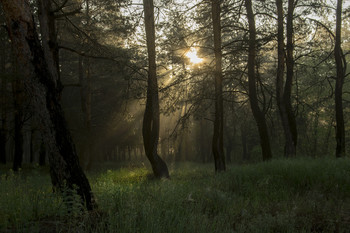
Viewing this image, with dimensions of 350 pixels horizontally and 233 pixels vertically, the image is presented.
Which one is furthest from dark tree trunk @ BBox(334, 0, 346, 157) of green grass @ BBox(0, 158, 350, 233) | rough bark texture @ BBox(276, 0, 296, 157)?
green grass @ BBox(0, 158, 350, 233)

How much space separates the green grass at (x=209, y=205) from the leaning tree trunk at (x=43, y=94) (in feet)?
1.45

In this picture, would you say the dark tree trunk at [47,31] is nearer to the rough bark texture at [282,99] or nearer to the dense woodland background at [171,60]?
the dense woodland background at [171,60]

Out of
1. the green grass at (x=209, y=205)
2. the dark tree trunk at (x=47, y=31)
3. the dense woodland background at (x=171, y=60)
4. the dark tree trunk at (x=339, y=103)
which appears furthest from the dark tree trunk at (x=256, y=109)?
the dark tree trunk at (x=47, y=31)

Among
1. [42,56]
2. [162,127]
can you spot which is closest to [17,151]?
[42,56]

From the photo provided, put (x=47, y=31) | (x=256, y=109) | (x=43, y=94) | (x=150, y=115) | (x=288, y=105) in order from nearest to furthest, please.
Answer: (x=43, y=94)
(x=47, y=31)
(x=150, y=115)
(x=288, y=105)
(x=256, y=109)

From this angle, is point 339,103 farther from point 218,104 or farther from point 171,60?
point 171,60

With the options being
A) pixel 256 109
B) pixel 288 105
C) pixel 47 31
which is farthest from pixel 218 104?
pixel 47 31

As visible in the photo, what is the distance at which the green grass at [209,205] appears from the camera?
3752 mm

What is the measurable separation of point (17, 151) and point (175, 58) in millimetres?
10802

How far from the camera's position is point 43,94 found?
5023 millimetres

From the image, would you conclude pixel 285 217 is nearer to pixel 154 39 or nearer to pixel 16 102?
pixel 154 39

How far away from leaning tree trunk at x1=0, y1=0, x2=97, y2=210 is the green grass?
44cm

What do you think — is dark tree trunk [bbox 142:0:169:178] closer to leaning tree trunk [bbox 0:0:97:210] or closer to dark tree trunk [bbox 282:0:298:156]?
dark tree trunk [bbox 282:0:298:156]

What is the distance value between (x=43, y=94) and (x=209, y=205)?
13.0 feet
